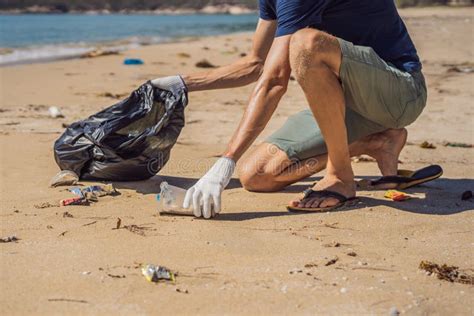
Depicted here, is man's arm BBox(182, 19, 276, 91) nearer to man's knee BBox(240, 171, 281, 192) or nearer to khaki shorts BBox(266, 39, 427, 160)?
khaki shorts BBox(266, 39, 427, 160)

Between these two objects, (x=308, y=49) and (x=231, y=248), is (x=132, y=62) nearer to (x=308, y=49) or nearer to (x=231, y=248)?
(x=308, y=49)

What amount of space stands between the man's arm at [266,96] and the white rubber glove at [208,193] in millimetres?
146

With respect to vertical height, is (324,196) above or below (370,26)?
below

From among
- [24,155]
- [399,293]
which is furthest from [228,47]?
[399,293]

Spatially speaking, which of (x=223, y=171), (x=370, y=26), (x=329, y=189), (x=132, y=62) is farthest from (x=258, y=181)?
(x=132, y=62)

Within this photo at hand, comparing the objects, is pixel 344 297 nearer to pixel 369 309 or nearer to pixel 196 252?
pixel 369 309

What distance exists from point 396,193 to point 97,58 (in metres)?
8.90

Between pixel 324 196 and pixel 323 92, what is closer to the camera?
pixel 323 92

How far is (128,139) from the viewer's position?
12.1ft

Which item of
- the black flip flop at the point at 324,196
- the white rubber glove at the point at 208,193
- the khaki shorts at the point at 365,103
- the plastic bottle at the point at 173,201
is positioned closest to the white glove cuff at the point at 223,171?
the white rubber glove at the point at 208,193

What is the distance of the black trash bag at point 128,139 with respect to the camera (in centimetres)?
366

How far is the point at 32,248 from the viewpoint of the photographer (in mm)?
2623

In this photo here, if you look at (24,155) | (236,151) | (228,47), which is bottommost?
(228,47)

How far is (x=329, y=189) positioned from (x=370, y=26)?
0.79 m
